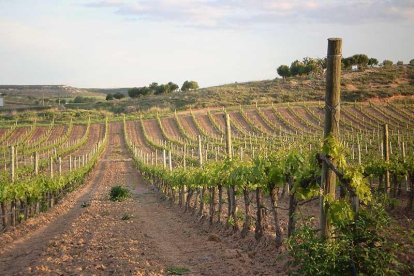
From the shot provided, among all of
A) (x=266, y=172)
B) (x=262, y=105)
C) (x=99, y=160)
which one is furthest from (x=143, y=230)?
(x=262, y=105)

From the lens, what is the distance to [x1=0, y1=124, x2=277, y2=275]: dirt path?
28.9 feet

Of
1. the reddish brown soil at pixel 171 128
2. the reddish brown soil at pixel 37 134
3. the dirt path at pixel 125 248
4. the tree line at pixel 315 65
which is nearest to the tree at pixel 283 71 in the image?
the tree line at pixel 315 65

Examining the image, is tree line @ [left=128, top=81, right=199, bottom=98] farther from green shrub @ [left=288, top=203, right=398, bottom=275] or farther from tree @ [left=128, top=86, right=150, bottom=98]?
green shrub @ [left=288, top=203, right=398, bottom=275]

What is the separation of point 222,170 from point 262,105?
200ft

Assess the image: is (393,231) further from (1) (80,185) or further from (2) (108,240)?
(1) (80,185)

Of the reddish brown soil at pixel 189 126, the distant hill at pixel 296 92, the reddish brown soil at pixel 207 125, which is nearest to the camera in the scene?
the reddish brown soil at pixel 207 125

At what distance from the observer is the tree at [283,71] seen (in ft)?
369

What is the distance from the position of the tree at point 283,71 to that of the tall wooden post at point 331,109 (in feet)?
351

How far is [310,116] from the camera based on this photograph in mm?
63562

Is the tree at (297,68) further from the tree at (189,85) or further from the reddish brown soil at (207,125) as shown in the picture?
the reddish brown soil at (207,125)

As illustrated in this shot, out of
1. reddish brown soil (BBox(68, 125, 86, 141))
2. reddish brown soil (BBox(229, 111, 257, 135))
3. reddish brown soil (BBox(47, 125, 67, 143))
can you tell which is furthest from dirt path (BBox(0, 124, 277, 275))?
reddish brown soil (BBox(68, 125, 86, 141))

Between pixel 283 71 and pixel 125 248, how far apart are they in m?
105

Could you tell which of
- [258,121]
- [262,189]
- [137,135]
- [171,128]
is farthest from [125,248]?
[171,128]

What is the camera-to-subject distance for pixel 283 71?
113 metres
